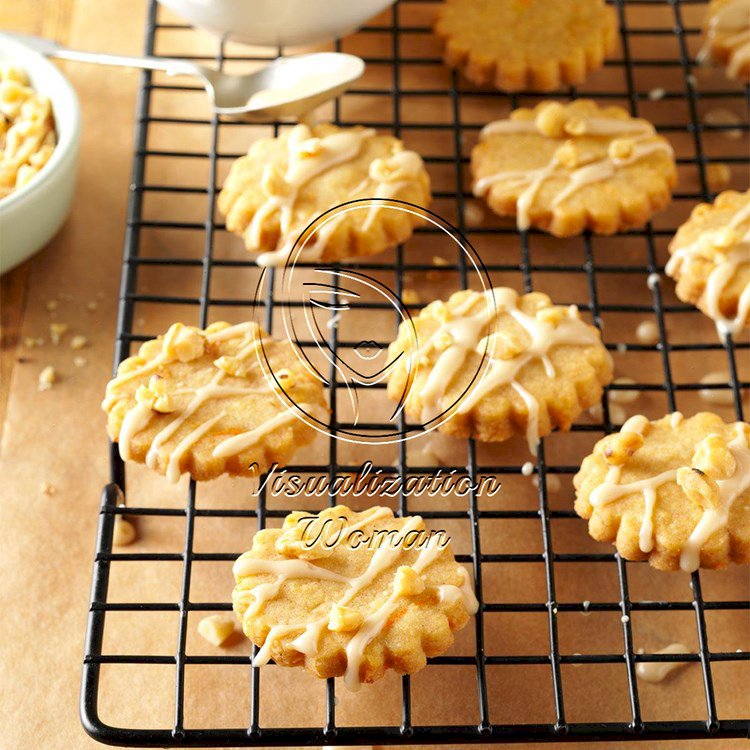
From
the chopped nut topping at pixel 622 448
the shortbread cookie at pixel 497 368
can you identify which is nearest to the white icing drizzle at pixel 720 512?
the chopped nut topping at pixel 622 448

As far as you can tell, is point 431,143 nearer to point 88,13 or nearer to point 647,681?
point 88,13

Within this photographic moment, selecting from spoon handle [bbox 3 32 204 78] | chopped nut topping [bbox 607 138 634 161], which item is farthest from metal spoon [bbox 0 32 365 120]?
chopped nut topping [bbox 607 138 634 161]

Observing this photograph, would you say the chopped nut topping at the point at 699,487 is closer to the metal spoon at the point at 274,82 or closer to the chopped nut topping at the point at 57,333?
the metal spoon at the point at 274,82

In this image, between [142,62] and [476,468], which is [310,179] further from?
[476,468]

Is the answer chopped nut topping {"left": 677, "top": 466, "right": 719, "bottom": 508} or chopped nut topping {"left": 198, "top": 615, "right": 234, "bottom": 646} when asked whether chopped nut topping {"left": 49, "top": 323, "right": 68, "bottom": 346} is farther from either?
chopped nut topping {"left": 677, "top": 466, "right": 719, "bottom": 508}

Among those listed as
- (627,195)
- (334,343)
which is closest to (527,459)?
(334,343)

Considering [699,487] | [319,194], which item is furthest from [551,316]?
[319,194]

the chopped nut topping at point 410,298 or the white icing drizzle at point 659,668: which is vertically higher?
the chopped nut topping at point 410,298
